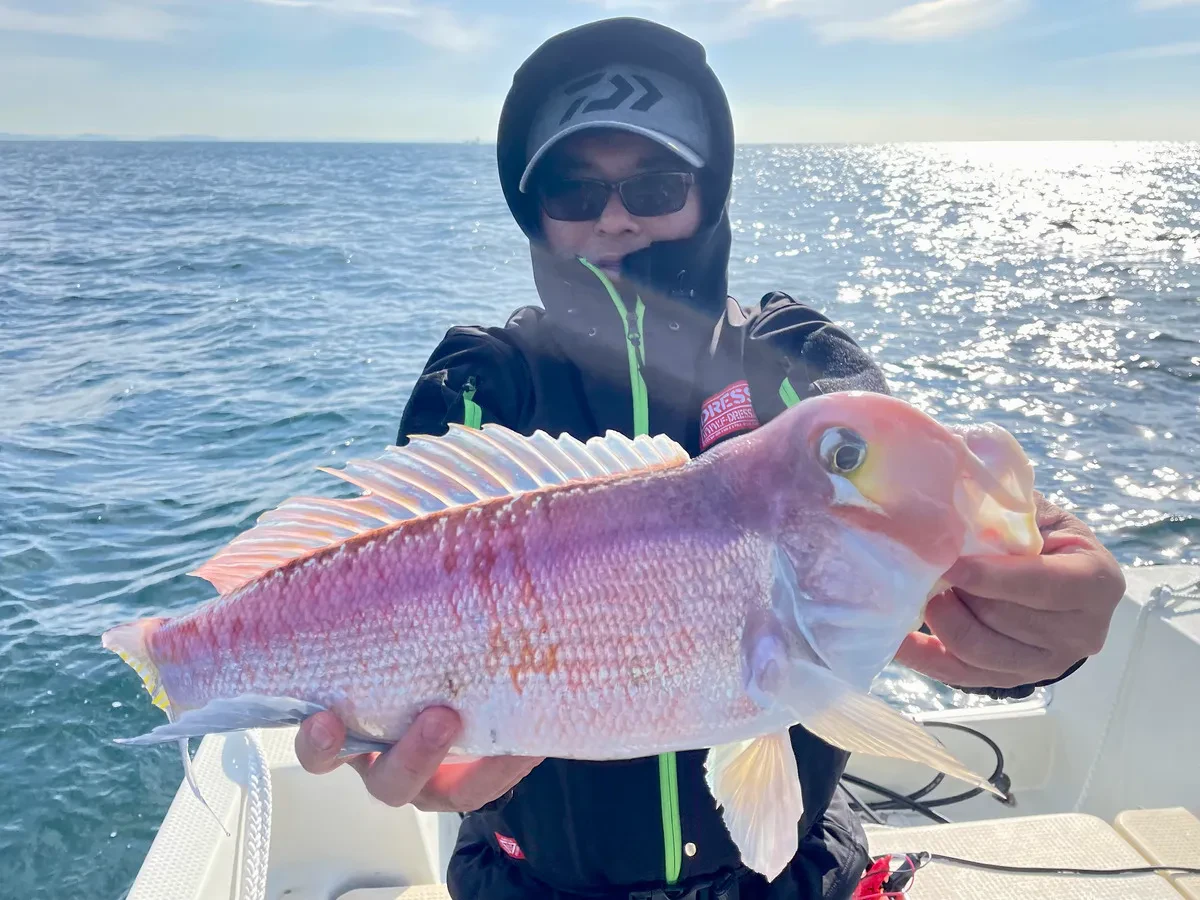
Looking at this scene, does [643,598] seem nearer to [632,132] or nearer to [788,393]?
[788,393]

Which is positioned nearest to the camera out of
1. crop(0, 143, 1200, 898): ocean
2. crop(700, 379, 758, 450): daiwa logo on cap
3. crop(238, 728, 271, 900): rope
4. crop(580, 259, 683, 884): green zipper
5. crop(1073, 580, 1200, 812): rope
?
crop(580, 259, 683, 884): green zipper

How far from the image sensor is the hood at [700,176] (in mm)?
2824

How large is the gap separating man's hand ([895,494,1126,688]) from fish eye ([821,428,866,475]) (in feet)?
0.93

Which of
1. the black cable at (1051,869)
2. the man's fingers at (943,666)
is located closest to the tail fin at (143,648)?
the man's fingers at (943,666)

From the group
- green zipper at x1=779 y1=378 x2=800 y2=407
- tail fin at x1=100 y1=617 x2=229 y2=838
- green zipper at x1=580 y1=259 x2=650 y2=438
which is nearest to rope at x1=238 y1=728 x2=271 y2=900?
tail fin at x1=100 y1=617 x2=229 y2=838

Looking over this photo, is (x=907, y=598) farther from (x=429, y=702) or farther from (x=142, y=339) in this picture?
(x=142, y=339)

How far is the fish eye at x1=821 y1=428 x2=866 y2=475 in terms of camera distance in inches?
64.8

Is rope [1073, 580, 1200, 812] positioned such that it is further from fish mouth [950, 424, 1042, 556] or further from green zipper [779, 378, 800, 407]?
fish mouth [950, 424, 1042, 556]

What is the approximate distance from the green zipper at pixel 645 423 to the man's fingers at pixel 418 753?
0.73 m

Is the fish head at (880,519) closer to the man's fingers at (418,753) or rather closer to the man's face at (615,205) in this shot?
the man's fingers at (418,753)

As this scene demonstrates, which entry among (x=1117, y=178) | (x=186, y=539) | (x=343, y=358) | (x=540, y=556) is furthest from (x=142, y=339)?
(x=1117, y=178)

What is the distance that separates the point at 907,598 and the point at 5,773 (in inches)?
250

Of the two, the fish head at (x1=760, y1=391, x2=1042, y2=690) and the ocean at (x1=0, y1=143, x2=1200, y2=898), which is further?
the ocean at (x1=0, y1=143, x2=1200, y2=898)

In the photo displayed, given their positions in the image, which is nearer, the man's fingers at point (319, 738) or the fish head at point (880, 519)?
the fish head at point (880, 519)
